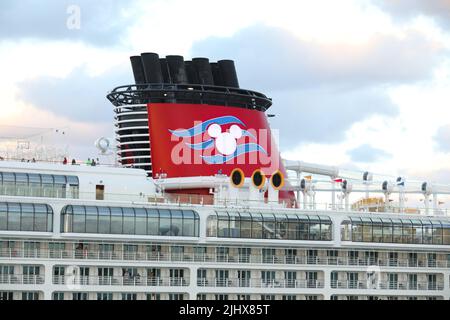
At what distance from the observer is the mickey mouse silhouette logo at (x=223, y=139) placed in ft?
390

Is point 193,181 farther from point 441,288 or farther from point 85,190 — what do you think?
point 441,288

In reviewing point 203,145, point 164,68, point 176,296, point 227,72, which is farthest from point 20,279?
point 227,72

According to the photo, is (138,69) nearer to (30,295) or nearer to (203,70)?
(203,70)

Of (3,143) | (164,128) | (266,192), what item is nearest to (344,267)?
(266,192)

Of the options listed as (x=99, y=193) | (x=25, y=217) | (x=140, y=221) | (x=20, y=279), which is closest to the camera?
(x=20, y=279)

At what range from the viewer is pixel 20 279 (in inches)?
4181

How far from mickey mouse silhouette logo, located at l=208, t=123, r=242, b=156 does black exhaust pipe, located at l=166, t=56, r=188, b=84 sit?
3613 millimetres

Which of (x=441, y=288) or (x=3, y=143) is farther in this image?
(x=441, y=288)

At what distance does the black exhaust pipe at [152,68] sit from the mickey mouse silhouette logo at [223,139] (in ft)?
14.9

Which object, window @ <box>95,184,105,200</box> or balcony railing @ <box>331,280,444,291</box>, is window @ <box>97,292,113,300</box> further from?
balcony railing @ <box>331,280,444,291</box>

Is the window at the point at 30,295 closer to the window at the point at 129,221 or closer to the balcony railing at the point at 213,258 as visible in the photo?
the balcony railing at the point at 213,258

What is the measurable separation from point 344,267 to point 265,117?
13.0 m

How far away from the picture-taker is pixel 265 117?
123562mm

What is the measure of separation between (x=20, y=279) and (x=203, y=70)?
69.5 feet
